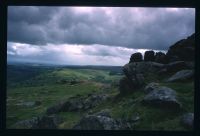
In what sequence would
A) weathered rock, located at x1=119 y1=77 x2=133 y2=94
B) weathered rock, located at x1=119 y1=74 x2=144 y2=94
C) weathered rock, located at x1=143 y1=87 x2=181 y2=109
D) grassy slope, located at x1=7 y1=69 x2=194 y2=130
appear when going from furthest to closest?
weathered rock, located at x1=119 y1=77 x2=133 y2=94 < weathered rock, located at x1=119 y1=74 x2=144 y2=94 < weathered rock, located at x1=143 y1=87 x2=181 y2=109 < grassy slope, located at x1=7 y1=69 x2=194 y2=130

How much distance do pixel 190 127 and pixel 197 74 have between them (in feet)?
2.96

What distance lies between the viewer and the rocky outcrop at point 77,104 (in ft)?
29.8

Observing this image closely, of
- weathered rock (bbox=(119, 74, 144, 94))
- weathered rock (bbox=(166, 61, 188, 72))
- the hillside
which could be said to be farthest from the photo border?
weathered rock (bbox=(166, 61, 188, 72))

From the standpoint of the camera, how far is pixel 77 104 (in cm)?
998

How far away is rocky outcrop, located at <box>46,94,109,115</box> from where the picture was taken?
29.8ft

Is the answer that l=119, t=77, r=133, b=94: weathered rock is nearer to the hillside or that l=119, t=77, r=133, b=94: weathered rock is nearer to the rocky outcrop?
the hillside

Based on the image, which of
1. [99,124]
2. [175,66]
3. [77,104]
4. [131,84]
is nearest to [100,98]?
[77,104]

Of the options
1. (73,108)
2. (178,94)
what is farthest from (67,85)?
(178,94)
